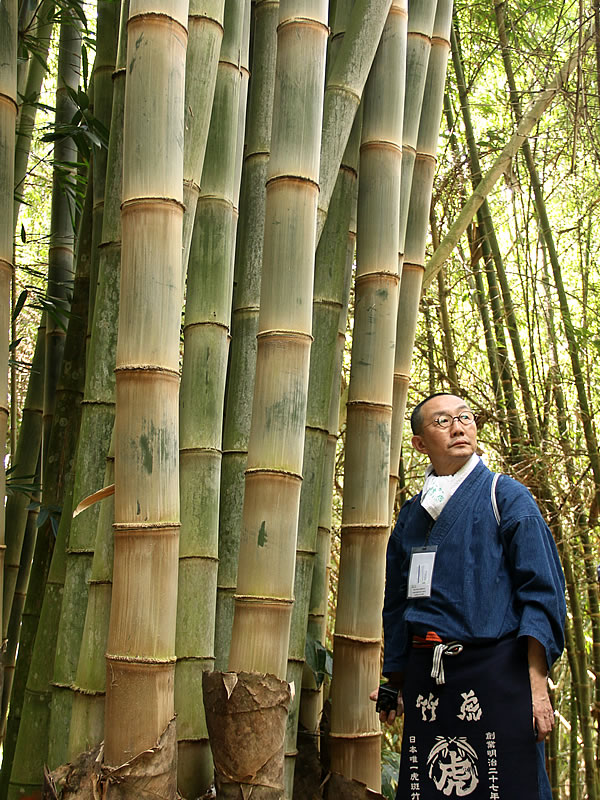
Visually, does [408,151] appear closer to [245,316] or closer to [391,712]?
[245,316]

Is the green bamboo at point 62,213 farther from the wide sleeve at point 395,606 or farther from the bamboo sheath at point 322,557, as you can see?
the wide sleeve at point 395,606

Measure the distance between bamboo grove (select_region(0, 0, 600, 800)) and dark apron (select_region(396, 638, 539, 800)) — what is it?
8.9 inches

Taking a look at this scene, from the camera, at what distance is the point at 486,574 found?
2014mm

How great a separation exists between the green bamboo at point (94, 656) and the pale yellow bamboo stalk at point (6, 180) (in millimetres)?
252

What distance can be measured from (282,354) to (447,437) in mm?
479

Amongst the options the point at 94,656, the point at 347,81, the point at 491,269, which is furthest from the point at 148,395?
the point at 491,269

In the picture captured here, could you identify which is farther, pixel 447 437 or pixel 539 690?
pixel 447 437

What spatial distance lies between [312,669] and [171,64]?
153cm

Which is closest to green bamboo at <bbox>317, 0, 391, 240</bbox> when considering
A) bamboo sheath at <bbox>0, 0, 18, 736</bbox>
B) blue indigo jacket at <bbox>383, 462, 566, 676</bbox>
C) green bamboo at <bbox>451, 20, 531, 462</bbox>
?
bamboo sheath at <bbox>0, 0, 18, 736</bbox>

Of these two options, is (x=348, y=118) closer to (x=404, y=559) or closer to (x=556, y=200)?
(x=404, y=559)

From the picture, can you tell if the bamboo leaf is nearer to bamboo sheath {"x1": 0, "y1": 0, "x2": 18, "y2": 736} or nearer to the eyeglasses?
bamboo sheath {"x1": 0, "y1": 0, "x2": 18, "y2": 736}

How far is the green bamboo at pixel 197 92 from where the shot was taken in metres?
2.10

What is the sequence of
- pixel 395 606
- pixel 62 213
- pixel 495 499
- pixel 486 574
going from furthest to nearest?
1. pixel 62 213
2. pixel 395 606
3. pixel 495 499
4. pixel 486 574

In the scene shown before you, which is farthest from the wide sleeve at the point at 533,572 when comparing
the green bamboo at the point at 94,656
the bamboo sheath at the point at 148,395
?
the green bamboo at the point at 94,656
